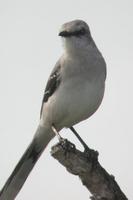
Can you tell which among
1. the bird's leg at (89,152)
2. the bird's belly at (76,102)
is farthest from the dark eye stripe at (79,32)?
the bird's leg at (89,152)

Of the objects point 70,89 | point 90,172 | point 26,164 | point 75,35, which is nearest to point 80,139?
point 26,164

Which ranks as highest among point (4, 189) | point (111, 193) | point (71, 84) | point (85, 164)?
point (71, 84)

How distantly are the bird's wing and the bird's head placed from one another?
1.27 ft

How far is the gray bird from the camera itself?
8.96 metres

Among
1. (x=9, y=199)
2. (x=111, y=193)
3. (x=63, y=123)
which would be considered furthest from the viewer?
(x=63, y=123)

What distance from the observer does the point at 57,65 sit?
958 centimetres

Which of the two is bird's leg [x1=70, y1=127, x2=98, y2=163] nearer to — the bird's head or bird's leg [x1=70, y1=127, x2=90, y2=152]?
bird's leg [x1=70, y1=127, x2=90, y2=152]

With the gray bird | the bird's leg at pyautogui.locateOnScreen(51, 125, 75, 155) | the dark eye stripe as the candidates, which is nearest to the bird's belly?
the gray bird

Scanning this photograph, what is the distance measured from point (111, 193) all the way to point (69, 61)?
2764mm

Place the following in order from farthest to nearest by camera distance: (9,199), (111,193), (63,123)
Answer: (63,123) → (9,199) → (111,193)

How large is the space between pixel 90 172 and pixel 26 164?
2400 millimetres

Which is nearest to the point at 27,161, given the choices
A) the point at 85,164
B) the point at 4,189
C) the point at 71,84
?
the point at 4,189

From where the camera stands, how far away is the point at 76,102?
8.94 m

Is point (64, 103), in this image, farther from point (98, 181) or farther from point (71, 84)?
point (98, 181)
